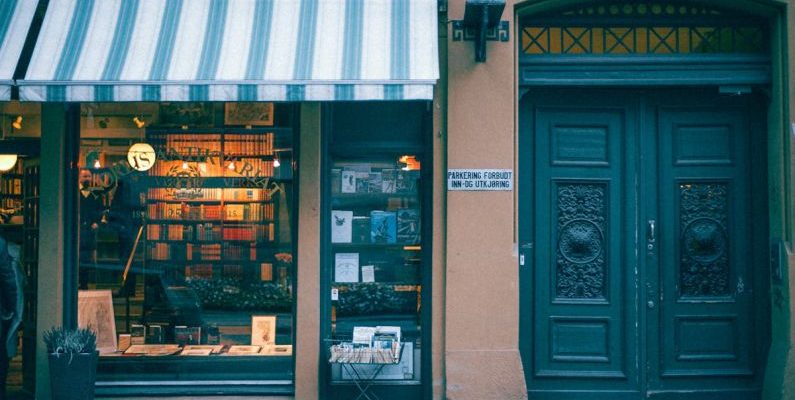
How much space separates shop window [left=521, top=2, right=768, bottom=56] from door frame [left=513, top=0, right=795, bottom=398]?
0.12m

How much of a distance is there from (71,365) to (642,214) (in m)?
5.43

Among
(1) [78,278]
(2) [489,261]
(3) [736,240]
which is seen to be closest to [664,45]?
(3) [736,240]

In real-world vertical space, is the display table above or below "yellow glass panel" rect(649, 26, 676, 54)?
below

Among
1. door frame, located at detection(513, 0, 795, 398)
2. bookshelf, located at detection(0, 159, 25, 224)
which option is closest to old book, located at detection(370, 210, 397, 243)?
door frame, located at detection(513, 0, 795, 398)

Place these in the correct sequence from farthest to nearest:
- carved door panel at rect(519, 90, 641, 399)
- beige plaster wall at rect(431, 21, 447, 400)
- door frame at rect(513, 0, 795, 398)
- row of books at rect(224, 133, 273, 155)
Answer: row of books at rect(224, 133, 273, 155) < carved door panel at rect(519, 90, 641, 399) < beige plaster wall at rect(431, 21, 447, 400) < door frame at rect(513, 0, 795, 398)

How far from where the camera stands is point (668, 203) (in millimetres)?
7637

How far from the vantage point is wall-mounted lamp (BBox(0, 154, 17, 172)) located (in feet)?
25.4

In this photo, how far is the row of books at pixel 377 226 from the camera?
299 inches

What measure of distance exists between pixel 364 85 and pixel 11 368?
4.69m

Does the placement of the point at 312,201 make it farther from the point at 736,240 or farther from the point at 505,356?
the point at 736,240

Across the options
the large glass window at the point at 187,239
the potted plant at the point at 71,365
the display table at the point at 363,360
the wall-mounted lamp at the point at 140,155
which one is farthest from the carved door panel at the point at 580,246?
the potted plant at the point at 71,365

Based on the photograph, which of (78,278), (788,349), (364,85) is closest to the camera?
(364,85)

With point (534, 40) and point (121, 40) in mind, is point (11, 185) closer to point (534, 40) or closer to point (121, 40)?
point (121, 40)

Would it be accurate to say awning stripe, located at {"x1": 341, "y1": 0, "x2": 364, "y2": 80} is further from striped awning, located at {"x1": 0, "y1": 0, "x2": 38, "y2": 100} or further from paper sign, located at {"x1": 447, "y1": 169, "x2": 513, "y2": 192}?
striped awning, located at {"x1": 0, "y1": 0, "x2": 38, "y2": 100}
